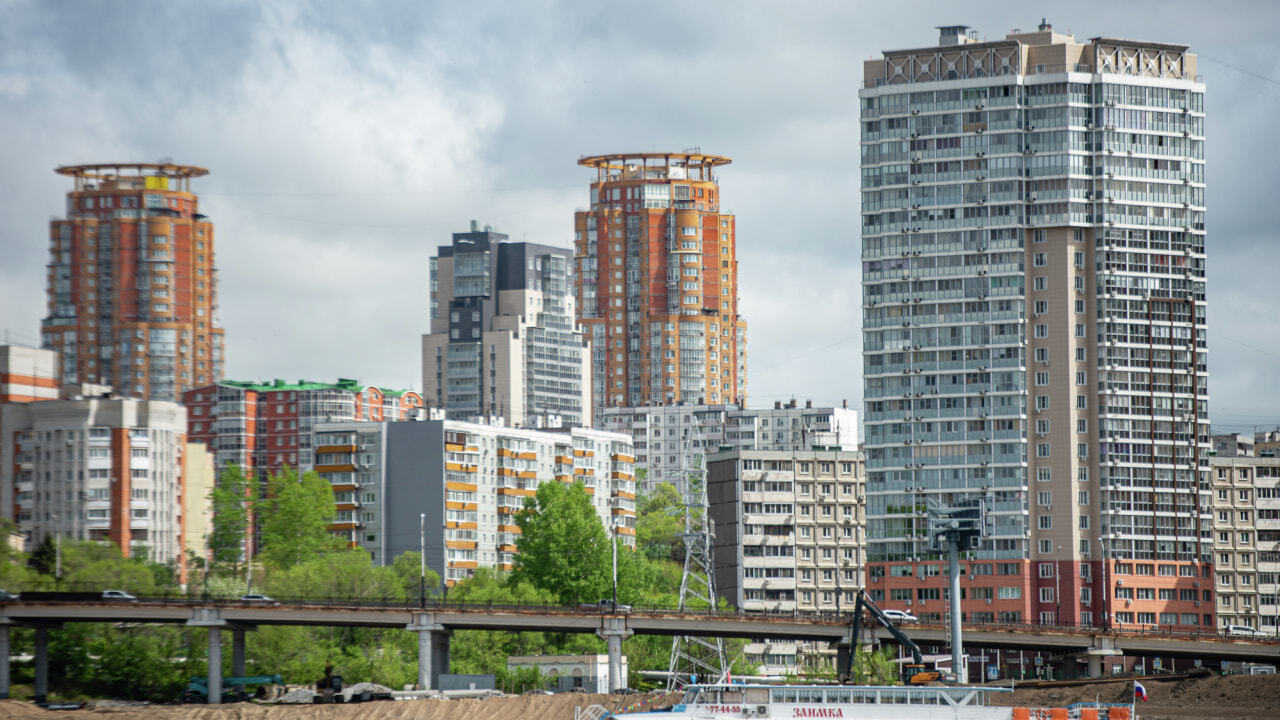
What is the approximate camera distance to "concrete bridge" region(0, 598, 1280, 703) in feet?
514

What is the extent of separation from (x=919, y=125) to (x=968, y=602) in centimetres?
4913

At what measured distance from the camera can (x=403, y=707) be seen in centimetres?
13900

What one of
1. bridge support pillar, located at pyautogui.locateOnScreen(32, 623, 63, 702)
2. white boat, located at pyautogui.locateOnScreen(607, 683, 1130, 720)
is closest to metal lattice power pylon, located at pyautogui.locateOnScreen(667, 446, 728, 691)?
white boat, located at pyautogui.locateOnScreen(607, 683, 1130, 720)

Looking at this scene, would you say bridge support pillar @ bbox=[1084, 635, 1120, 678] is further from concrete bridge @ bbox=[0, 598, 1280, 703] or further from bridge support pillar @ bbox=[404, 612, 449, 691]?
bridge support pillar @ bbox=[404, 612, 449, 691]

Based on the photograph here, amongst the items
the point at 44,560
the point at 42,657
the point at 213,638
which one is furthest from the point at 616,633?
the point at 44,560

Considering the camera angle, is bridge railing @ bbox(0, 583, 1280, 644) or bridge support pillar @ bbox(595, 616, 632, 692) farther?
bridge railing @ bbox(0, 583, 1280, 644)

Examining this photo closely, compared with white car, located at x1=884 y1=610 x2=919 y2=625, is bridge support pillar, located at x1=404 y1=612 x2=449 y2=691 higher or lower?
lower

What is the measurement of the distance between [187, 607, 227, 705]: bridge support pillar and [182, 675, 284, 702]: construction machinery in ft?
4.01

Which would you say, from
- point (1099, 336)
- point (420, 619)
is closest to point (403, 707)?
point (420, 619)

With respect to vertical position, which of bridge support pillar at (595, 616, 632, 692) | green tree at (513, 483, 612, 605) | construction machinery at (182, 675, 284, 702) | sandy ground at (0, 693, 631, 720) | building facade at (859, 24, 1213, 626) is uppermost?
building facade at (859, 24, 1213, 626)

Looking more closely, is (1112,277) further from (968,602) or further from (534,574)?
(534,574)

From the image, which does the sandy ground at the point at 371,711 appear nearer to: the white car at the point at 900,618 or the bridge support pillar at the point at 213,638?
the bridge support pillar at the point at 213,638

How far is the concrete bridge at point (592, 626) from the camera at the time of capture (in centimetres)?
15662

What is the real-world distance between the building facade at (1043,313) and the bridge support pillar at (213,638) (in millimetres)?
70452
